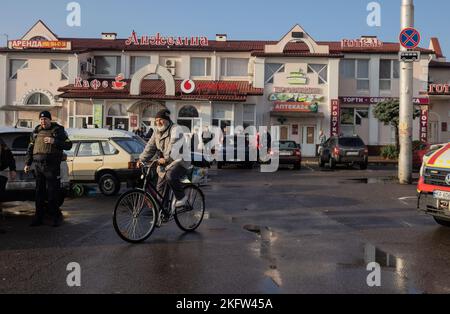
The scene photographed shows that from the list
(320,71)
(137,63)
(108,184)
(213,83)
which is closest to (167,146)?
(108,184)

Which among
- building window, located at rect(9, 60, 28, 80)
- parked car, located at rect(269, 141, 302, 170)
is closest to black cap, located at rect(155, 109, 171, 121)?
parked car, located at rect(269, 141, 302, 170)

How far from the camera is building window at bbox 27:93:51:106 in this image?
35438 millimetres

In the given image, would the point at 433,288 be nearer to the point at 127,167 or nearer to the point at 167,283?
the point at 167,283

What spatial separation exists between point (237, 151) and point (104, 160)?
10382 millimetres

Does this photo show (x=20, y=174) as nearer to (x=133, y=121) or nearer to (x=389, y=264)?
(x=389, y=264)

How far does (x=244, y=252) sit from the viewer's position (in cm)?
660

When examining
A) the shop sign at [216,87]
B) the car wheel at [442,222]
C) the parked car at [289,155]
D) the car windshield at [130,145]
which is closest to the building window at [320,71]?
the shop sign at [216,87]

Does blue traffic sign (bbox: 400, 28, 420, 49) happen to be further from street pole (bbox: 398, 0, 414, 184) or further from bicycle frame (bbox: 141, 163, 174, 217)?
bicycle frame (bbox: 141, 163, 174, 217)

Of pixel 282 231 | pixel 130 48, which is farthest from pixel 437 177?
pixel 130 48

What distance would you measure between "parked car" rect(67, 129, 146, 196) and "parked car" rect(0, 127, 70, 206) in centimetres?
288

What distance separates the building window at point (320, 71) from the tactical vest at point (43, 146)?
27786 mm

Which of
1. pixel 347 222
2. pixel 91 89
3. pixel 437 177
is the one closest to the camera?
pixel 437 177

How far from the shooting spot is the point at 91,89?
34.0 meters
